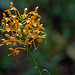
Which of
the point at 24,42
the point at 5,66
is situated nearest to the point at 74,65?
the point at 5,66

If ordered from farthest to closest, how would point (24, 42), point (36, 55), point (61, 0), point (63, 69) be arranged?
point (61, 0)
point (63, 69)
point (36, 55)
point (24, 42)

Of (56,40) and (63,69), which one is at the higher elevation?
(56,40)

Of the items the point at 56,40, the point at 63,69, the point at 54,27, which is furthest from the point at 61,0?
the point at 63,69

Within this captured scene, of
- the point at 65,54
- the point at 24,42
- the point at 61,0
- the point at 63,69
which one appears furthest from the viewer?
the point at 61,0

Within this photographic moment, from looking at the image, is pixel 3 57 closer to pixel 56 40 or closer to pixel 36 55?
pixel 36 55

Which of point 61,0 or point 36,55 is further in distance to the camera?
point 61,0

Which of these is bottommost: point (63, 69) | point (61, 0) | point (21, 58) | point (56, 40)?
point (63, 69)

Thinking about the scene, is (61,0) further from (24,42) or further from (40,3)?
(24,42)
